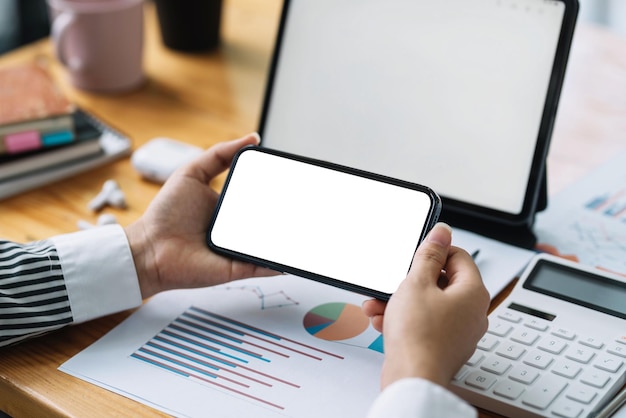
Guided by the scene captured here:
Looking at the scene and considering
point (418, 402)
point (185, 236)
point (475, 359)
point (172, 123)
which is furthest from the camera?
point (172, 123)

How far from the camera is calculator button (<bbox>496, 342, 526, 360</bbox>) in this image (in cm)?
60

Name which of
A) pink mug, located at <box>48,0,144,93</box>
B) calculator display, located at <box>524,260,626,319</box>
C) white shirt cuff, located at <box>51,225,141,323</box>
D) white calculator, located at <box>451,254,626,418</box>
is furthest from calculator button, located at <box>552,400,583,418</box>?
pink mug, located at <box>48,0,144,93</box>

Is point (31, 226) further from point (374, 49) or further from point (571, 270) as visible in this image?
point (571, 270)

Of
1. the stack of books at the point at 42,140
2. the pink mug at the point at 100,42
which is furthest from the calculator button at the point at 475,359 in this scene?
the pink mug at the point at 100,42

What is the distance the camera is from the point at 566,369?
59 cm

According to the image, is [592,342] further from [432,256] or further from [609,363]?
[432,256]

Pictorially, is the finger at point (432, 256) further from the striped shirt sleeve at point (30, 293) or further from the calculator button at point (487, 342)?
the striped shirt sleeve at point (30, 293)

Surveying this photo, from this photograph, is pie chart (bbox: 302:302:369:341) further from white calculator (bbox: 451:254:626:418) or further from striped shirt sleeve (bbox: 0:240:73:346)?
striped shirt sleeve (bbox: 0:240:73:346)

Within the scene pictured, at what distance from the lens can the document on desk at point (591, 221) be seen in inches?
30.7

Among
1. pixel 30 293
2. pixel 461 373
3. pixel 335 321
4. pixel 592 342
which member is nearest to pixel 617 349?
pixel 592 342

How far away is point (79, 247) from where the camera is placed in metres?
0.70

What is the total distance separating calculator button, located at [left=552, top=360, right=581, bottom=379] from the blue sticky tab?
61 cm

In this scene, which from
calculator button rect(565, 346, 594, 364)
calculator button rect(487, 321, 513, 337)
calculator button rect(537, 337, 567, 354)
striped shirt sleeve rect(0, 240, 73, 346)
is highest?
calculator button rect(565, 346, 594, 364)

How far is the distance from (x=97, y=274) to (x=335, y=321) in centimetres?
22
